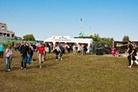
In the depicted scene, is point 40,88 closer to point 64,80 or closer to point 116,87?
point 64,80

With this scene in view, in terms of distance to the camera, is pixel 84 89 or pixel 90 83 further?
pixel 90 83

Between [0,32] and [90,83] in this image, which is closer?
[90,83]

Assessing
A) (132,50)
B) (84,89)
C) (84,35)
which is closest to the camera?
(84,89)

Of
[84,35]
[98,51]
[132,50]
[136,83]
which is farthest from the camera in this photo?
[84,35]

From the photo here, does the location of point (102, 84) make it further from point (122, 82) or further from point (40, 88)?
point (40, 88)

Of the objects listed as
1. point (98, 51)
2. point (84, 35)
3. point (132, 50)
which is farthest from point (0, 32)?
point (132, 50)

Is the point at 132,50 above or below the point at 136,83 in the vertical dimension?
above

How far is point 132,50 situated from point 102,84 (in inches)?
296

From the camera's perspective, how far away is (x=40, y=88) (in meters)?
10.3

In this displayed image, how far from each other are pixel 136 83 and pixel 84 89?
347cm

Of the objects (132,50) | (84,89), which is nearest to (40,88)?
(84,89)

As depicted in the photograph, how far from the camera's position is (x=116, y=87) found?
35.5ft

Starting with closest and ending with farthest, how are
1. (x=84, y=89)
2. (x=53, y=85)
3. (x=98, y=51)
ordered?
(x=84, y=89), (x=53, y=85), (x=98, y=51)

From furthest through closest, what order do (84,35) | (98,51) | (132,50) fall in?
(84,35) → (98,51) → (132,50)
